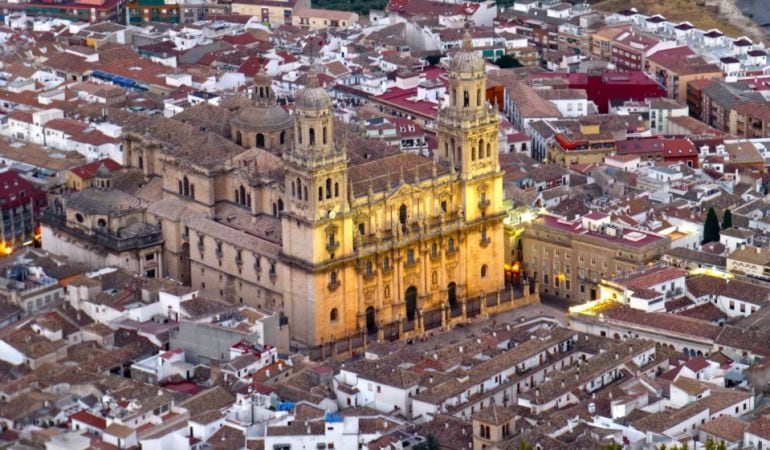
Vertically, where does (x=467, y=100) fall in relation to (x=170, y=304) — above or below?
above

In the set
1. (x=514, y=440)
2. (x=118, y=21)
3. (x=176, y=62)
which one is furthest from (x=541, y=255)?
(x=118, y=21)

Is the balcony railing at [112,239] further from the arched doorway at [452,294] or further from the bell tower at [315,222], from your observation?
the arched doorway at [452,294]

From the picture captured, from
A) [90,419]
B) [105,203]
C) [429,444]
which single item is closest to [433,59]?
[105,203]

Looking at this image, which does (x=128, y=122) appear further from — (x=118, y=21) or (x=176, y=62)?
(x=118, y=21)

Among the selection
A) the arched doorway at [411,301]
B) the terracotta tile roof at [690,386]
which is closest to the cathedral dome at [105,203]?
the arched doorway at [411,301]

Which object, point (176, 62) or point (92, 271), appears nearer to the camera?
point (92, 271)

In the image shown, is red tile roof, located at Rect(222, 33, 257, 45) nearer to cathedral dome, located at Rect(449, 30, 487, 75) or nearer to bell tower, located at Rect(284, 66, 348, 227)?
cathedral dome, located at Rect(449, 30, 487, 75)

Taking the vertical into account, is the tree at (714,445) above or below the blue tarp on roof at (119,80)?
above
